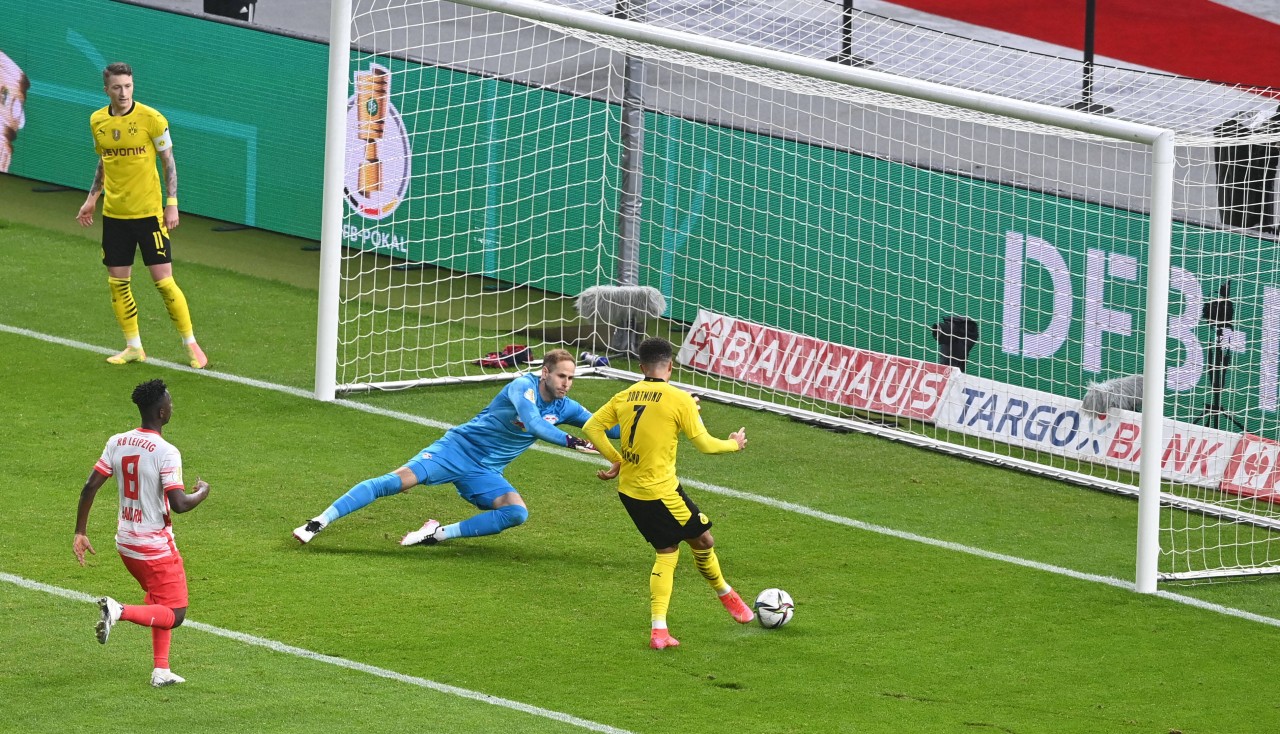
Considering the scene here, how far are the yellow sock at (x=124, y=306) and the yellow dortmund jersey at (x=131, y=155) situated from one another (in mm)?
476

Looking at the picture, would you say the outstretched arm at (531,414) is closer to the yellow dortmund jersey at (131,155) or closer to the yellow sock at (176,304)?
the yellow sock at (176,304)

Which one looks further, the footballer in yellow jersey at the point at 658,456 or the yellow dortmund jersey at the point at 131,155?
the yellow dortmund jersey at the point at 131,155

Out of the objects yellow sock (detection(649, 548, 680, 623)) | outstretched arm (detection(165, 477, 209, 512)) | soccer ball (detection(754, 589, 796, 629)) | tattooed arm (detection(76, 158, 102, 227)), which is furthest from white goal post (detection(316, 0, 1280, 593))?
outstretched arm (detection(165, 477, 209, 512))

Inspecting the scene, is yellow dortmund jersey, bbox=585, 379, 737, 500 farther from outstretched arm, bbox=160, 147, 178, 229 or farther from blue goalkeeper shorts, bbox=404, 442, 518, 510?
outstretched arm, bbox=160, 147, 178, 229

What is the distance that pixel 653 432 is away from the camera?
29.3 feet

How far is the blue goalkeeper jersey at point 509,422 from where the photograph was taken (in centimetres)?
1002

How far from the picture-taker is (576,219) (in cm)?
1571

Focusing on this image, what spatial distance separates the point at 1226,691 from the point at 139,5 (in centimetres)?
1278

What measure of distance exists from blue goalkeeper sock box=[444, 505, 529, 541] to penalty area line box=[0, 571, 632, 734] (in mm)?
1854

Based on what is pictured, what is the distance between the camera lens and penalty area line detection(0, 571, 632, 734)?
314 inches

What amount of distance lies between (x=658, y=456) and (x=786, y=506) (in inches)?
105

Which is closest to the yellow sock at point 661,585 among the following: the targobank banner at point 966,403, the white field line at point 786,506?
the white field line at point 786,506

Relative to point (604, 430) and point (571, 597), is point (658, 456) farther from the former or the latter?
point (571, 597)

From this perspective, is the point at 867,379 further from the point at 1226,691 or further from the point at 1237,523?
the point at 1226,691
